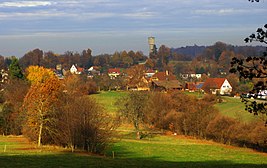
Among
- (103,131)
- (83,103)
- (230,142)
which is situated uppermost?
(83,103)

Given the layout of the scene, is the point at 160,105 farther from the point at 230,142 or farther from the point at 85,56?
the point at 85,56

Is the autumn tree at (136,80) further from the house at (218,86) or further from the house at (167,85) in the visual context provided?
the house at (218,86)

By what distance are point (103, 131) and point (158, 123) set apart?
30.2 meters

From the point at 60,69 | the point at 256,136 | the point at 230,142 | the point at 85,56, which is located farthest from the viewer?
the point at 85,56

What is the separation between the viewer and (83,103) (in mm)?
32656

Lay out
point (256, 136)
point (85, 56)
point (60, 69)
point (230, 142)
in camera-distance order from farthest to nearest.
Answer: point (85, 56) < point (60, 69) < point (230, 142) < point (256, 136)

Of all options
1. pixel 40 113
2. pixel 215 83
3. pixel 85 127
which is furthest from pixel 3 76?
pixel 85 127

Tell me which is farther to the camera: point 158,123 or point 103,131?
point 158,123

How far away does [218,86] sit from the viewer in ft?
297

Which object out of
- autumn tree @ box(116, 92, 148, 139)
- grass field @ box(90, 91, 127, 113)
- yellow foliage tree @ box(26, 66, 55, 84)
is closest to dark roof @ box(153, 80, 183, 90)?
grass field @ box(90, 91, 127, 113)

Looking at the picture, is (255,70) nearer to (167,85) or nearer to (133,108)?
(133,108)

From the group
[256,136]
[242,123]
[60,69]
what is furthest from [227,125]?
[60,69]

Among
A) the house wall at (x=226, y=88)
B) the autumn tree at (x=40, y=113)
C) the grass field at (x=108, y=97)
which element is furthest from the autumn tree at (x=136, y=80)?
the autumn tree at (x=40, y=113)

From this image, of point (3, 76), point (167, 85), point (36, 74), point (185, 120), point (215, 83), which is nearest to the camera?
point (185, 120)
